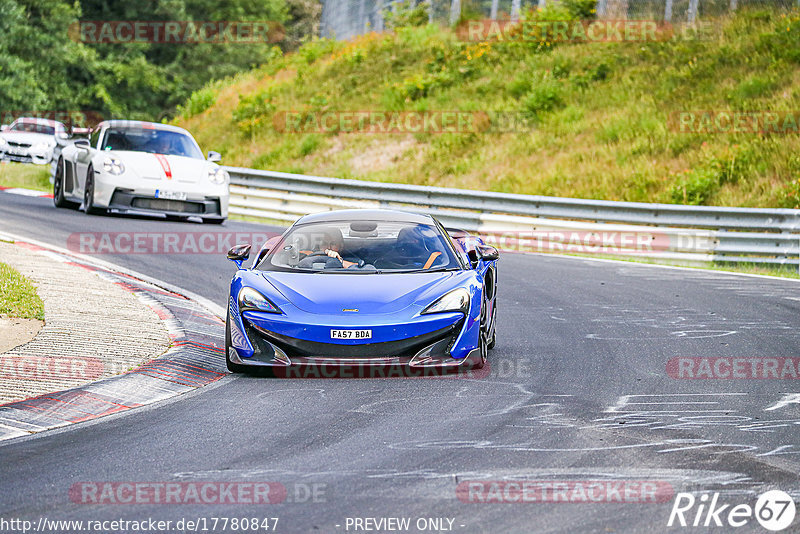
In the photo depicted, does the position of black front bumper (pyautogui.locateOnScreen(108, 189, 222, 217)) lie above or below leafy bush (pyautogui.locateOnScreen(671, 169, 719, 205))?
below

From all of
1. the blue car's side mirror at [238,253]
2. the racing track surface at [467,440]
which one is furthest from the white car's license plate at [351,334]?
the blue car's side mirror at [238,253]

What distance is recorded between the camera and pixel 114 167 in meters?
17.2

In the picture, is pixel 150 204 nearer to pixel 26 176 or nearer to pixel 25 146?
pixel 26 176

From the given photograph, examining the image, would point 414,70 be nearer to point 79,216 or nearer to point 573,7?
point 573,7

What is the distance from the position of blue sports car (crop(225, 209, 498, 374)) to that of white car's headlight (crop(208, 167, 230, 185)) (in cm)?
883

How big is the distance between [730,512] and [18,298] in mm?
7067

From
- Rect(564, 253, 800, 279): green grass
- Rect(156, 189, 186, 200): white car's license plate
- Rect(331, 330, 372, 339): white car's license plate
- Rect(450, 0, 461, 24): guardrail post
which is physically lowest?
Rect(564, 253, 800, 279): green grass

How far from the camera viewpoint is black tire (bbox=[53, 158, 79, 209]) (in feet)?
62.5

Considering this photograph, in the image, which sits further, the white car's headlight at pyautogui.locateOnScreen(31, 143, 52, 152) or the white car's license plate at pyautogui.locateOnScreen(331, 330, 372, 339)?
the white car's headlight at pyautogui.locateOnScreen(31, 143, 52, 152)

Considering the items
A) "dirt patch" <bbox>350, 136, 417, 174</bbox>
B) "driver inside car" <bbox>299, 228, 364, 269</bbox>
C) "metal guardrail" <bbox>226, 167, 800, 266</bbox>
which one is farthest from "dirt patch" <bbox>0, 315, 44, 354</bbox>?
"dirt patch" <bbox>350, 136, 417, 174</bbox>

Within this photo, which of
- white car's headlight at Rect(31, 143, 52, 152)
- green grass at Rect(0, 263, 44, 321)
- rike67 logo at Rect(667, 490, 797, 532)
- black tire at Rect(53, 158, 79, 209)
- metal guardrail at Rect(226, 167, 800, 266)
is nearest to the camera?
rike67 logo at Rect(667, 490, 797, 532)

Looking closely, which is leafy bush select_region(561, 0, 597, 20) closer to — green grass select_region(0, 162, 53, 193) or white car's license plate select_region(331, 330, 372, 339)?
green grass select_region(0, 162, 53, 193)

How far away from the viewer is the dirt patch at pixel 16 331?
28.0 feet

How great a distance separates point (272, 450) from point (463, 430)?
3.74 ft
